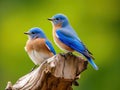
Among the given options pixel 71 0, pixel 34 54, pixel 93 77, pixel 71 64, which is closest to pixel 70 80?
pixel 71 64

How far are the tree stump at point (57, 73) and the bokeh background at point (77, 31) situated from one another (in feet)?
14.6

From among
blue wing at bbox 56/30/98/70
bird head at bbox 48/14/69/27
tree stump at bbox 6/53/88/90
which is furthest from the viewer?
bird head at bbox 48/14/69/27

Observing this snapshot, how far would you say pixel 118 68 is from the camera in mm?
11398

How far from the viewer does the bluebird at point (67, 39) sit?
6.64 meters

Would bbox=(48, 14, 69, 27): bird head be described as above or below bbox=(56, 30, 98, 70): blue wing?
above

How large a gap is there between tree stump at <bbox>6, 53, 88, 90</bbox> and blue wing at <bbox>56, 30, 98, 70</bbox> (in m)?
0.25

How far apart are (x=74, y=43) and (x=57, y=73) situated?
0.47 m

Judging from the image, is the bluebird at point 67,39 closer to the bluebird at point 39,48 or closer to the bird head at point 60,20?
the bird head at point 60,20

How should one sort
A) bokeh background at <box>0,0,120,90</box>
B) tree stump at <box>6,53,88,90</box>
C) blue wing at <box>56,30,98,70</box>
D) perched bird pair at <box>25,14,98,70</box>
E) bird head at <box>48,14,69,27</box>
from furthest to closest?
bokeh background at <box>0,0,120,90</box>, bird head at <box>48,14,69,27</box>, perched bird pair at <box>25,14,98,70</box>, blue wing at <box>56,30,98,70</box>, tree stump at <box>6,53,88,90</box>

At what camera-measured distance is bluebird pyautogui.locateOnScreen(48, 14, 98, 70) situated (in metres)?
6.64

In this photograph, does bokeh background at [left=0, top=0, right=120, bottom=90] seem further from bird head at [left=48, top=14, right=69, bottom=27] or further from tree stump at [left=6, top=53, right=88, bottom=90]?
tree stump at [left=6, top=53, right=88, bottom=90]

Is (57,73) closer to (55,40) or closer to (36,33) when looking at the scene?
(55,40)

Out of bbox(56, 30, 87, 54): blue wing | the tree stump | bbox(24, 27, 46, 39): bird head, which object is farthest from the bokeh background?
the tree stump

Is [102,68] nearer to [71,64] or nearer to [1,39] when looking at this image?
[1,39]
